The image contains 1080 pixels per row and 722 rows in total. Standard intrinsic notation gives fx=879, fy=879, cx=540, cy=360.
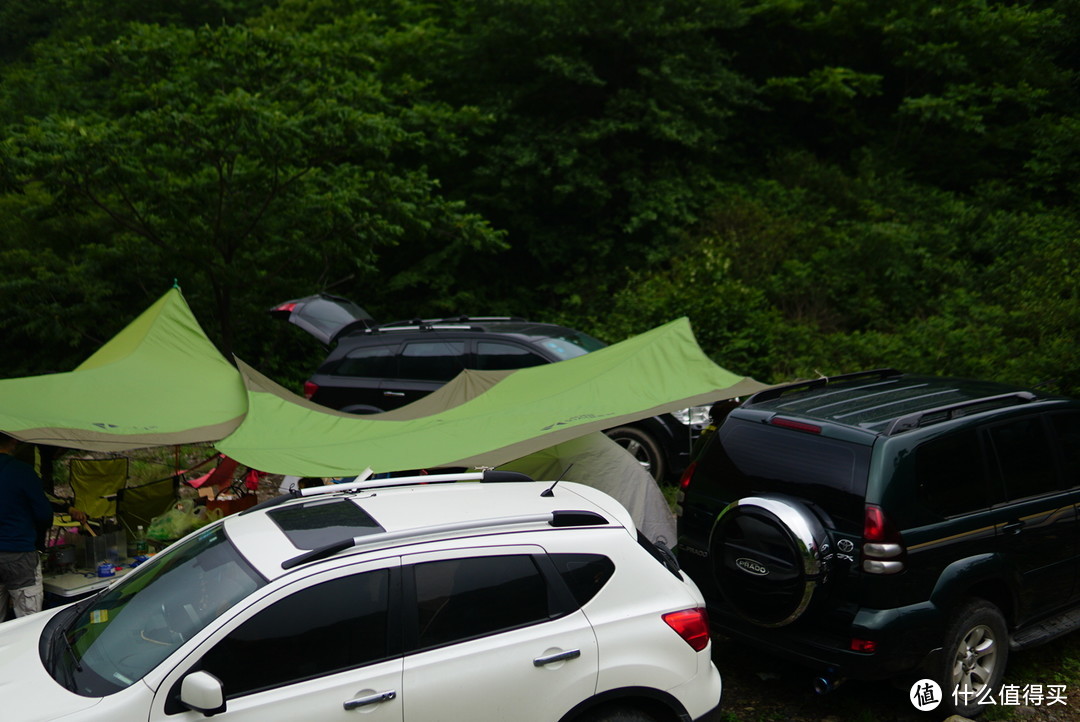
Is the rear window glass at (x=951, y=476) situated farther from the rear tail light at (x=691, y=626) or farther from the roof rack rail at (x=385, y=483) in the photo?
the roof rack rail at (x=385, y=483)

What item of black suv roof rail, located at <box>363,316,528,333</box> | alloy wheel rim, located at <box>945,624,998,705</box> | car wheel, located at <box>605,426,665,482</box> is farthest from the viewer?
black suv roof rail, located at <box>363,316,528,333</box>

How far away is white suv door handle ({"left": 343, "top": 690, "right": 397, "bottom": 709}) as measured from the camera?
12.0 ft

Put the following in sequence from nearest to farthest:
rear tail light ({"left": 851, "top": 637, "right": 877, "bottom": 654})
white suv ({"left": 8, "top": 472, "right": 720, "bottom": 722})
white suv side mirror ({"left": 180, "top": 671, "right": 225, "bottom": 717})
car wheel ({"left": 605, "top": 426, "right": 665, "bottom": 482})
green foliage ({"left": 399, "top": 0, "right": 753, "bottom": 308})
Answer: white suv side mirror ({"left": 180, "top": 671, "right": 225, "bottom": 717}), white suv ({"left": 8, "top": 472, "right": 720, "bottom": 722}), rear tail light ({"left": 851, "top": 637, "right": 877, "bottom": 654}), car wheel ({"left": 605, "top": 426, "right": 665, "bottom": 482}), green foliage ({"left": 399, "top": 0, "right": 753, "bottom": 308})

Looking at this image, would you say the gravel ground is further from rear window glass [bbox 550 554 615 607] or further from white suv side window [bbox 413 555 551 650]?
white suv side window [bbox 413 555 551 650]

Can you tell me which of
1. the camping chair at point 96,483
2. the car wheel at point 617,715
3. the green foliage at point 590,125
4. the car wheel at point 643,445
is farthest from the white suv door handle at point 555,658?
the green foliage at point 590,125

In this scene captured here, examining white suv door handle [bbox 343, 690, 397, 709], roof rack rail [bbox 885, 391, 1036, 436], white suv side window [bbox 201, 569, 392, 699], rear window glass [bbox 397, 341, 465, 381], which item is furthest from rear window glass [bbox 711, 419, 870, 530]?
rear window glass [bbox 397, 341, 465, 381]

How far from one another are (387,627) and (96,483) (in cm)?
525

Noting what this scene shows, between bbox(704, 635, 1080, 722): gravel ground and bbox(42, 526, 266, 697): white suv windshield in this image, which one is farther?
bbox(704, 635, 1080, 722): gravel ground

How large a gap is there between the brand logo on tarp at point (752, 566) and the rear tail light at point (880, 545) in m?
0.56

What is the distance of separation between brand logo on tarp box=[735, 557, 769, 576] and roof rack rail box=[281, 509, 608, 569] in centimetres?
124

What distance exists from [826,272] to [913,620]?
10954 mm

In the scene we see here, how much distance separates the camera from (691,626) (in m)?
4.29

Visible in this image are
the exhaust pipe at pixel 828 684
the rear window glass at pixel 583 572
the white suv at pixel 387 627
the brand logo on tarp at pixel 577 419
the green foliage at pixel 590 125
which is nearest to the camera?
the white suv at pixel 387 627

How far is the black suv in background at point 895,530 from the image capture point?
4922mm
